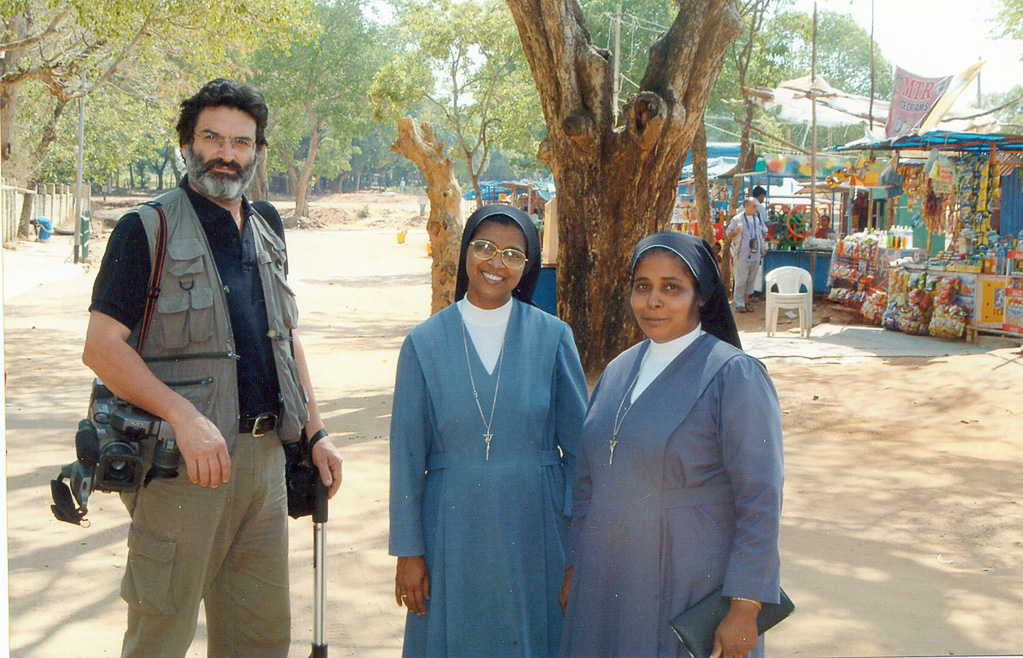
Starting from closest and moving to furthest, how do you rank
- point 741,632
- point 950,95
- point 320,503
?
point 741,632 < point 320,503 < point 950,95

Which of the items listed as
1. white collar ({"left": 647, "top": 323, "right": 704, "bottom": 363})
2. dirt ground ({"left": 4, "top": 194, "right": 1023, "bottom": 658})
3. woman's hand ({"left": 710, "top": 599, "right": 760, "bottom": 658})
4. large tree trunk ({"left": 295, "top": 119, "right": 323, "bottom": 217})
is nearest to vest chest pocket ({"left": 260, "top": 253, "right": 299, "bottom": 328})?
white collar ({"left": 647, "top": 323, "right": 704, "bottom": 363})

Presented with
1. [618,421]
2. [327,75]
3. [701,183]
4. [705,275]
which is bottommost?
[618,421]

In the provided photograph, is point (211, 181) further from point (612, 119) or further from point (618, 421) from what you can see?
point (612, 119)

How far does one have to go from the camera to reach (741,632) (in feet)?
7.04

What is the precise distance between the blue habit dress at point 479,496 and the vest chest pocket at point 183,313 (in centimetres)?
53

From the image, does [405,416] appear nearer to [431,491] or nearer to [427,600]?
[431,491]

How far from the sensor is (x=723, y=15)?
7434 mm

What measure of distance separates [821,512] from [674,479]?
3506mm

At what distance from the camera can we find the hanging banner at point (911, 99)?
11523mm

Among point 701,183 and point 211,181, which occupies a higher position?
point 701,183

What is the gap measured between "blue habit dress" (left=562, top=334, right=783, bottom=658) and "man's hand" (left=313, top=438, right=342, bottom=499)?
75cm

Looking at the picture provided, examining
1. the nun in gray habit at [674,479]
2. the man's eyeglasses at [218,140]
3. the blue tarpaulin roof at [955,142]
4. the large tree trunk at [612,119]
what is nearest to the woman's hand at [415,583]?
the nun in gray habit at [674,479]

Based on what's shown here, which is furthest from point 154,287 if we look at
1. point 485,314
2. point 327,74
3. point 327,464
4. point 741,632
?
point 327,74

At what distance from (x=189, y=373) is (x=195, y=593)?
0.59 metres
